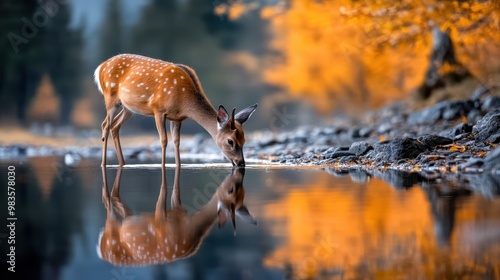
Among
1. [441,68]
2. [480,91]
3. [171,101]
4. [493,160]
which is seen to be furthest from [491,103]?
[171,101]

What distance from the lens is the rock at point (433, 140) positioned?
916 centimetres

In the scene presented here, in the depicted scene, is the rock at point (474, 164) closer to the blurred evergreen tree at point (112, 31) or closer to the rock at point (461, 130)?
the rock at point (461, 130)

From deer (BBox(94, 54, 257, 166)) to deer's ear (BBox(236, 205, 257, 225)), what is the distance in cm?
282

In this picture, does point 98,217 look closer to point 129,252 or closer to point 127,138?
point 129,252

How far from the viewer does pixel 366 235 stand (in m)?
4.35

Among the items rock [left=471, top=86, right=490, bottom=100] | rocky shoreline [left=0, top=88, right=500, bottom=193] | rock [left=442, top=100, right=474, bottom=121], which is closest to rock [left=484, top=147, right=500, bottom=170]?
rocky shoreline [left=0, top=88, right=500, bottom=193]

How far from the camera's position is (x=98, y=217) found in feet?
17.8

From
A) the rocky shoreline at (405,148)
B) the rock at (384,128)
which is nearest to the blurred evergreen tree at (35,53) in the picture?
the rocky shoreline at (405,148)

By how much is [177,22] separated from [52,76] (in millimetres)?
4030

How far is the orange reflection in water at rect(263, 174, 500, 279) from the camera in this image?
3602 mm

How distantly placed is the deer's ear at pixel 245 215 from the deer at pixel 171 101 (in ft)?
9.24

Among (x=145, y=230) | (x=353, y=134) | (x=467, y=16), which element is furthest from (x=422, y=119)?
(x=145, y=230)

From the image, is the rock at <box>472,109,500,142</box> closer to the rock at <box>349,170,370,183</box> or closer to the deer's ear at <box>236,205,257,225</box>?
the rock at <box>349,170,370,183</box>

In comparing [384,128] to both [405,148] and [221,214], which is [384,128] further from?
[221,214]
